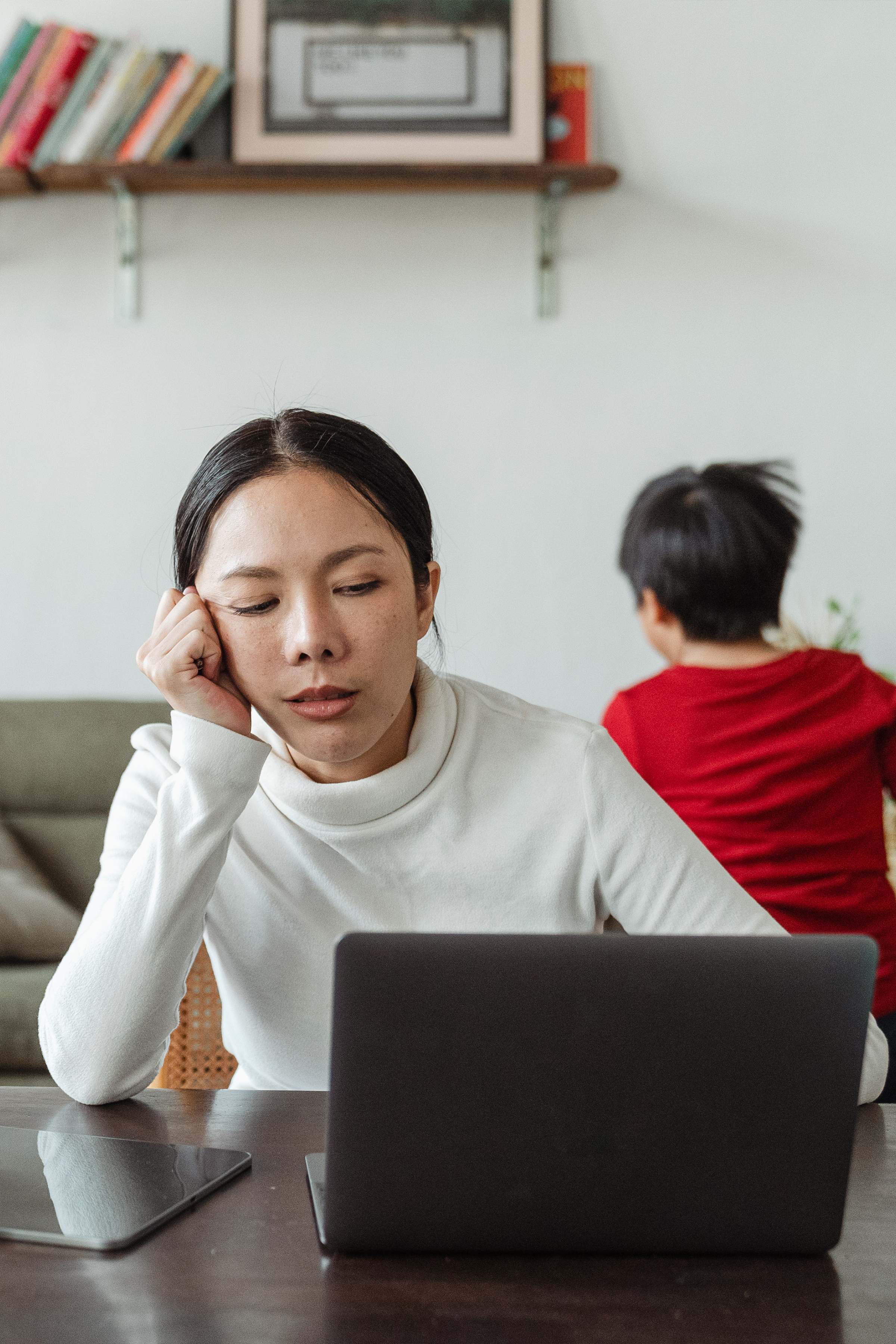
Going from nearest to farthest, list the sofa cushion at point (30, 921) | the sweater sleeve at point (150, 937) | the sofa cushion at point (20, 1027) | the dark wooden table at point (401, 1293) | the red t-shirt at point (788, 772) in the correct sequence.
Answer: the dark wooden table at point (401, 1293), the sweater sleeve at point (150, 937), the red t-shirt at point (788, 772), the sofa cushion at point (20, 1027), the sofa cushion at point (30, 921)

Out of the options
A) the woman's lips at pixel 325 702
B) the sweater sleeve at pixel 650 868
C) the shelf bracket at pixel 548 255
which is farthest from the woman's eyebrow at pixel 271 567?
the shelf bracket at pixel 548 255

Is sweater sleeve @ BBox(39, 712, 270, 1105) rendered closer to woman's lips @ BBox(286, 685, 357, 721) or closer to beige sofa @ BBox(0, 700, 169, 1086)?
woman's lips @ BBox(286, 685, 357, 721)

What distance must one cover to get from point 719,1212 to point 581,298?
2.45m

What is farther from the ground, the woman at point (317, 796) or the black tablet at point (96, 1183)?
the woman at point (317, 796)

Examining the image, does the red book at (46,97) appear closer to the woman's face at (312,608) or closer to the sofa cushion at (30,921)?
the sofa cushion at (30,921)

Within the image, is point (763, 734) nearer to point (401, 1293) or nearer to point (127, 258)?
point (401, 1293)

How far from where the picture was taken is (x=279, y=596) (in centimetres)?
102

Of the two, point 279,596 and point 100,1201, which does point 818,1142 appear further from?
point 279,596

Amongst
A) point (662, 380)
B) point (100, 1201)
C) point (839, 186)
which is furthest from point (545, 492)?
point (100, 1201)

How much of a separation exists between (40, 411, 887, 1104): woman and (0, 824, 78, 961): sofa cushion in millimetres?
1263

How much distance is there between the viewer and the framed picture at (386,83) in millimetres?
2652

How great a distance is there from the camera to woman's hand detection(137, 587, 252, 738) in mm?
1040

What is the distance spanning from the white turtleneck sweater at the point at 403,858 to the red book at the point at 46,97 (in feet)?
6.43

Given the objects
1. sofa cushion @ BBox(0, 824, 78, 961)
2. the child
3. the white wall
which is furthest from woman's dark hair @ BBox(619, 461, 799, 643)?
sofa cushion @ BBox(0, 824, 78, 961)
